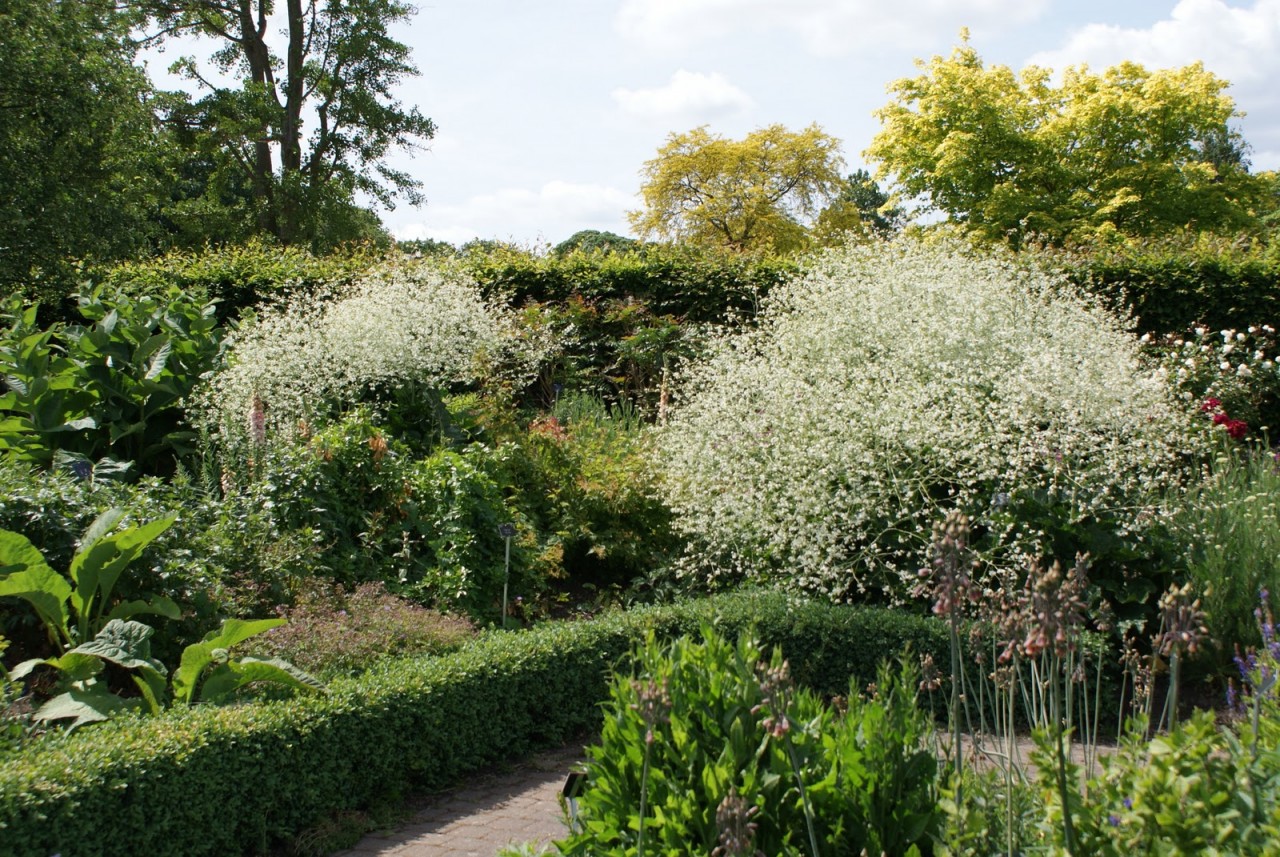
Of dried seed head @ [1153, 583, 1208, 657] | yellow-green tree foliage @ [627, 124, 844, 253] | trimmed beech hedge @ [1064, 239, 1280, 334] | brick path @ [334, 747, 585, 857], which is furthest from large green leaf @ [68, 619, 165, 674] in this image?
yellow-green tree foliage @ [627, 124, 844, 253]

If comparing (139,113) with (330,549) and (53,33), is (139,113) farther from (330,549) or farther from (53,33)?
(330,549)

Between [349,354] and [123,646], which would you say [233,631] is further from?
[349,354]

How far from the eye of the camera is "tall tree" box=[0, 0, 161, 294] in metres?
12.2

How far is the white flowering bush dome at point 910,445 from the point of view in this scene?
5.67 metres

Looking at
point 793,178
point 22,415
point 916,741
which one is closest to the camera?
point 916,741

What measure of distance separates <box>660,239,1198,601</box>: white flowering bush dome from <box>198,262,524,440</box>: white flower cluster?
7.65 ft

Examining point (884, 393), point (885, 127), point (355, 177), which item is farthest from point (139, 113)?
point (885, 127)

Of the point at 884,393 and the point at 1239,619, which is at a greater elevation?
the point at 884,393

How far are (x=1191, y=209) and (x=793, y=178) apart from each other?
1130cm

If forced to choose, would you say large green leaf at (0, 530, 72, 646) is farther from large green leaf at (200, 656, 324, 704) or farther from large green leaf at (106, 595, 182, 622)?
large green leaf at (200, 656, 324, 704)

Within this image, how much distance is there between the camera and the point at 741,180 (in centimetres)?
2955

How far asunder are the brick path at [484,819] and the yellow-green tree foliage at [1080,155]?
18.5 meters

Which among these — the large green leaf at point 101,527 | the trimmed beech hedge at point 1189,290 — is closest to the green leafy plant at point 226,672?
the large green leaf at point 101,527

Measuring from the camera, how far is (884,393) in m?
6.41
